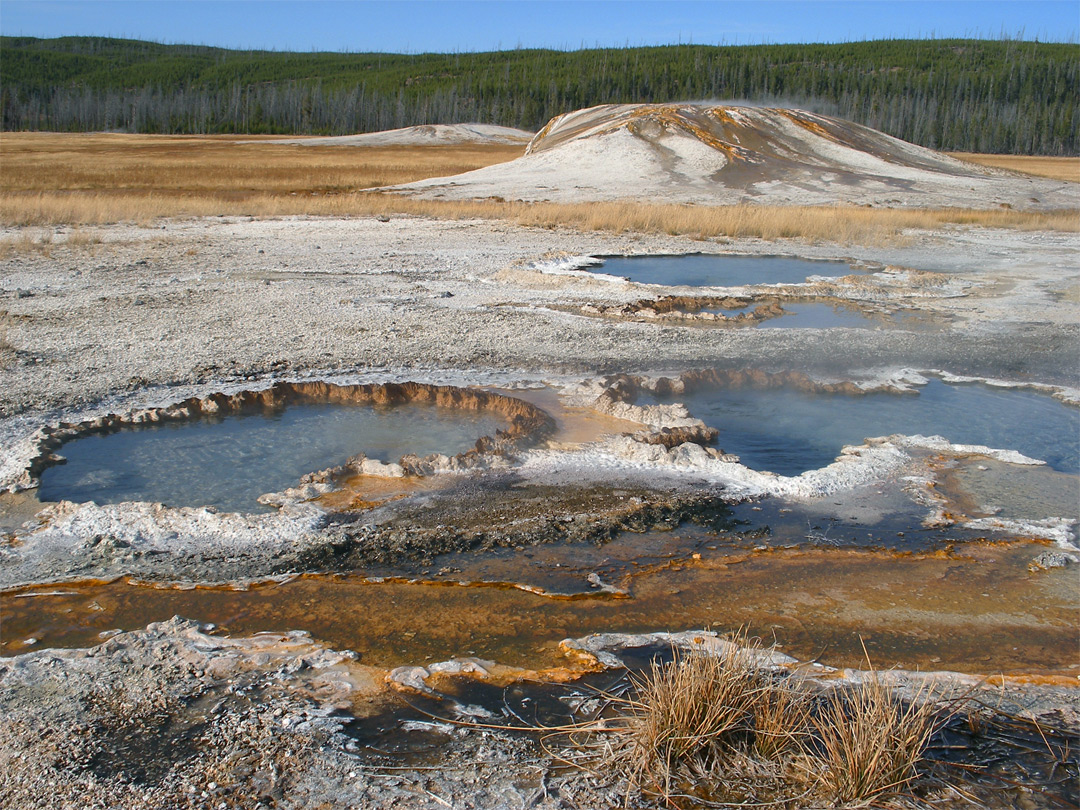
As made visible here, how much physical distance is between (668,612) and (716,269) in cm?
894

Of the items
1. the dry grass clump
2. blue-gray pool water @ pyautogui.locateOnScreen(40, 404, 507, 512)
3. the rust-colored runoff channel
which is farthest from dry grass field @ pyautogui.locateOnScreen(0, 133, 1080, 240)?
the dry grass clump

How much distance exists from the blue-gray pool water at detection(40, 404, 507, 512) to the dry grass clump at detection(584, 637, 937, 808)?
260cm

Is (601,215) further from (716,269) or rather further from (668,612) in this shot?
(668,612)

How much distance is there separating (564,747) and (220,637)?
4.52 feet

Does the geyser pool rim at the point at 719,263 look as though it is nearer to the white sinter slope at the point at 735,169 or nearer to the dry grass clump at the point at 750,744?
the white sinter slope at the point at 735,169

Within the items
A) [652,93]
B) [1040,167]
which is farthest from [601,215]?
[652,93]

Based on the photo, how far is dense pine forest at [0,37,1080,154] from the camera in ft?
202

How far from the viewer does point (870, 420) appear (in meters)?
5.66

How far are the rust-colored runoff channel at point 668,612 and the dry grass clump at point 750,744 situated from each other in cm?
Answer: 72

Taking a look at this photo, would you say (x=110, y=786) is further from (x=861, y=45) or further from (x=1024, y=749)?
(x=861, y=45)

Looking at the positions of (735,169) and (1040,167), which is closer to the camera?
(735,169)

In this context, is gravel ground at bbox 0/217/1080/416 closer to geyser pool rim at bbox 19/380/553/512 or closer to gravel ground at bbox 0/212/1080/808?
gravel ground at bbox 0/212/1080/808

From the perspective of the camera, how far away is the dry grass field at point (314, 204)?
47.6ft

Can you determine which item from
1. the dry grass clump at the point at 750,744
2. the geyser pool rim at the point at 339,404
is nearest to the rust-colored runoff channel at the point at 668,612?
the dry grass clump at the point at 750,744
